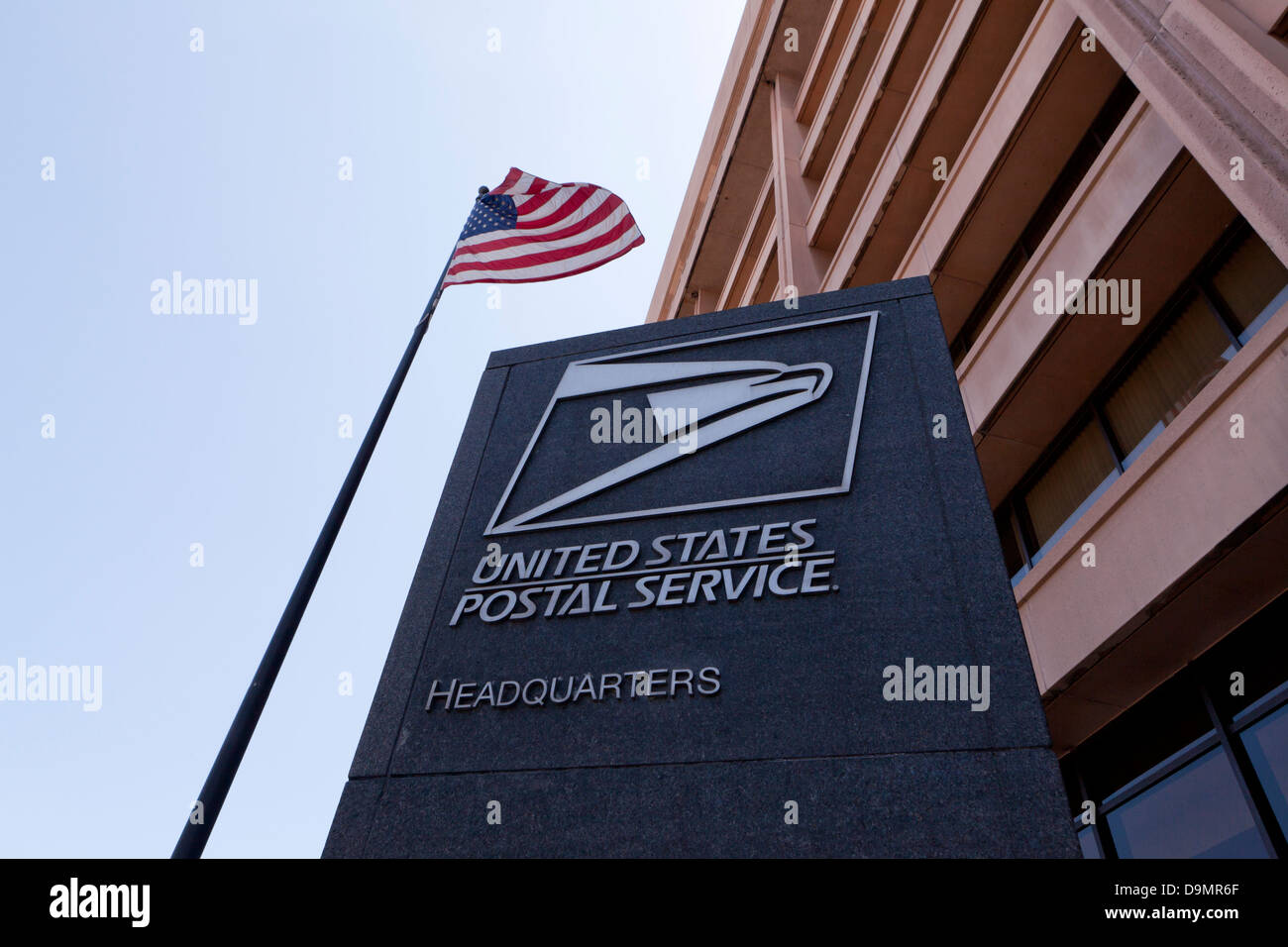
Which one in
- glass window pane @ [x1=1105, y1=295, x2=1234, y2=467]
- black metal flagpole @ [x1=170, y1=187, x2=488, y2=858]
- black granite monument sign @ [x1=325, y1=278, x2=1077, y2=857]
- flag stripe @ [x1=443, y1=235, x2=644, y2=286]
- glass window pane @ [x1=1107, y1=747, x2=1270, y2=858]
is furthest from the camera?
flag stripe @ [x1=443, y1=235, x2=644, y2=286]

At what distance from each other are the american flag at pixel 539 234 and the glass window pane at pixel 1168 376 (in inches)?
229

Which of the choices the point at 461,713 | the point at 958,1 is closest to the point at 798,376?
the point at 461,713

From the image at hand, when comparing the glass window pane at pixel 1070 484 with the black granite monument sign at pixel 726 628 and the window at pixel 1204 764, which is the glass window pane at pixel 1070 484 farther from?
the black granite monument sign at pixel 726 628

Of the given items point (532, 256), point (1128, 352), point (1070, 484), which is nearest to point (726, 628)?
point (532, 256)

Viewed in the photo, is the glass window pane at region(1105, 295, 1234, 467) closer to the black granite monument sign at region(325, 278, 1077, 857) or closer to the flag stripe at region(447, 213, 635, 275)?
the black granite monument sign at region(325, 278, 1077, 857)

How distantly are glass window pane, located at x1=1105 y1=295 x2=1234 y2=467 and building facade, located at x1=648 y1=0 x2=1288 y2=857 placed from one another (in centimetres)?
3

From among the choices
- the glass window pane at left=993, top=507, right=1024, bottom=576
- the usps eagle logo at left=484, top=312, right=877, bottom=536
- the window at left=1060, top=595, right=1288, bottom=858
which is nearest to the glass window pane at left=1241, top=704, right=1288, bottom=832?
the window at left=1060, top=595, right=1288, bottom=858

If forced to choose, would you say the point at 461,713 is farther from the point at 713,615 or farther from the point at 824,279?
the point at 824,279

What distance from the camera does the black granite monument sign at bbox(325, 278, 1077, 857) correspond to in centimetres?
385

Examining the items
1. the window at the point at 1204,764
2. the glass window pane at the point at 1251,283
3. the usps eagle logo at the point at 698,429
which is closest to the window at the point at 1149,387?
the glass window pane at the point at 1251,283

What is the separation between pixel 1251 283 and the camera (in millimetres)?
7918

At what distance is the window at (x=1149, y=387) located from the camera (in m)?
7.98

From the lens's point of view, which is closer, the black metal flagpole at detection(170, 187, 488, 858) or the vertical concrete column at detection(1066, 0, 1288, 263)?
the black metal flagpole at detection(170, 187, 488, 858)
